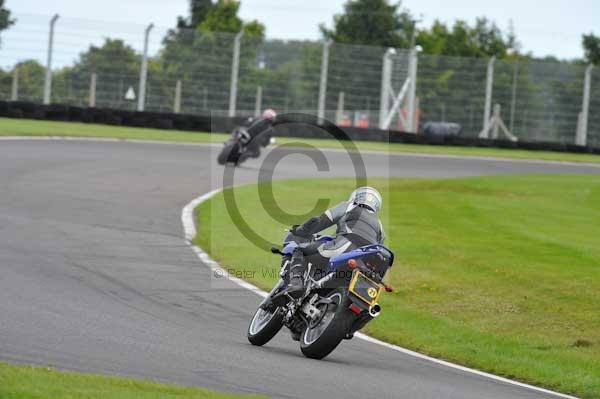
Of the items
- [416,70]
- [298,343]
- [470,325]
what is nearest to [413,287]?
[470,325]

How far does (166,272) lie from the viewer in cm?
1397

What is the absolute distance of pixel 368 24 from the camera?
224 ft

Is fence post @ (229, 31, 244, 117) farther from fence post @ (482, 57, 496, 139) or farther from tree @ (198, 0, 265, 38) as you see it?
tree @ (198, 0, 265, 38)

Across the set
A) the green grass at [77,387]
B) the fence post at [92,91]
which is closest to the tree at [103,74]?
the fence post at [92,91]

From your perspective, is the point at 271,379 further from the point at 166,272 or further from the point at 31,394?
the point at 166,272

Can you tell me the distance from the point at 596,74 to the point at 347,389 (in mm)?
35591

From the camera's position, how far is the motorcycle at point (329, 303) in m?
9.21

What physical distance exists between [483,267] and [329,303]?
6.64 meters

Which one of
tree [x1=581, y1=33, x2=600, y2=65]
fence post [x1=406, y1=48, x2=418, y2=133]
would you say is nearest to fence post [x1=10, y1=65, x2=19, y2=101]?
fence post [x1=406, y1=48, x2=418, y2=133]

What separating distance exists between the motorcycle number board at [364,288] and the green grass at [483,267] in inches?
60.8

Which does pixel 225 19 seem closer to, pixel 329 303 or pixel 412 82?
pixel 412 82

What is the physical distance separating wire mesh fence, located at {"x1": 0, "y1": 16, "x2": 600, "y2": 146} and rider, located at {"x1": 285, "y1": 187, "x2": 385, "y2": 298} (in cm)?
2632

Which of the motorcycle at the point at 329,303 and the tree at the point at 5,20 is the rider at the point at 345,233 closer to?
the motorcycle at the point at 329,303

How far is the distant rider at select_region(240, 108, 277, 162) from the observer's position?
26766mm
